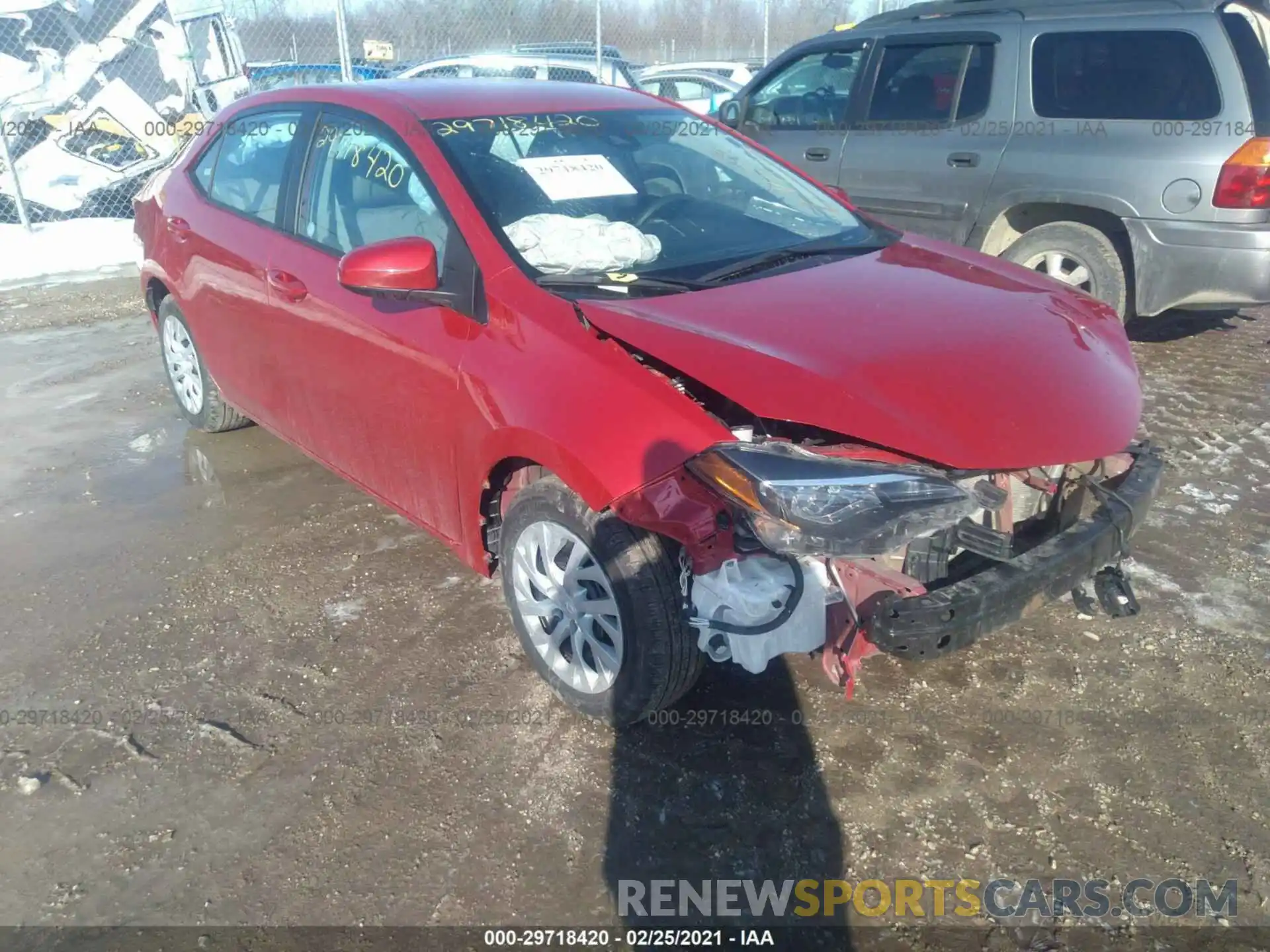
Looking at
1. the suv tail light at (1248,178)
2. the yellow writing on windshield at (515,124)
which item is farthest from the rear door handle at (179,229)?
the suv tail light at (1248,178)

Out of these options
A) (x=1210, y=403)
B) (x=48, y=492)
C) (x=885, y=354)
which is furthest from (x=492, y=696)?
(x=1210, y=403)

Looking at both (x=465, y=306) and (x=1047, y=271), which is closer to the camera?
(x=465, y=306)

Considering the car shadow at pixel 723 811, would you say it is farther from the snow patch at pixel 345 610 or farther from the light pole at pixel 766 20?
the light pole at pixel 766 20

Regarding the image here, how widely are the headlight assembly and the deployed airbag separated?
93cm

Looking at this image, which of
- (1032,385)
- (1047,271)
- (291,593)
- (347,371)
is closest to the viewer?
(1032,385)

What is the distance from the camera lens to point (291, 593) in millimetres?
3615

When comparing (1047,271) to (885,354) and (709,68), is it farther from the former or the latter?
(709,68)

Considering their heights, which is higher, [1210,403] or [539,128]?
[539,128]

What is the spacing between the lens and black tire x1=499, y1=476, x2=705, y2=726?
2.49 metres

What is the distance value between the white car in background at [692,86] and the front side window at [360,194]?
10808 millimetres

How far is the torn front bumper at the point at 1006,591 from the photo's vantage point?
7.47ft

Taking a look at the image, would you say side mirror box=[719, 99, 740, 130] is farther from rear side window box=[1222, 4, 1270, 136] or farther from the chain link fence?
the chain link fence

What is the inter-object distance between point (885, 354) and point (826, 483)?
0.45 m

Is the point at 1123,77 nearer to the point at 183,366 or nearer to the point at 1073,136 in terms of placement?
the point at 1073,136
